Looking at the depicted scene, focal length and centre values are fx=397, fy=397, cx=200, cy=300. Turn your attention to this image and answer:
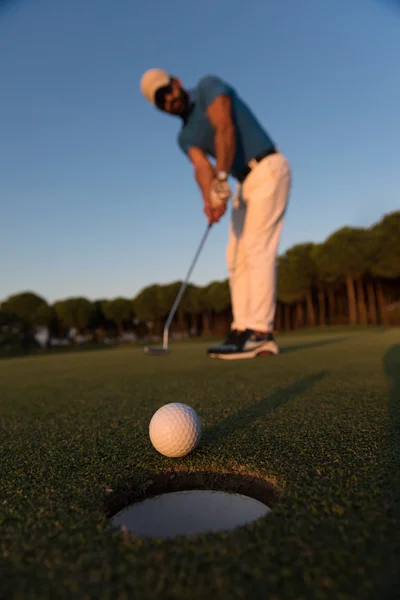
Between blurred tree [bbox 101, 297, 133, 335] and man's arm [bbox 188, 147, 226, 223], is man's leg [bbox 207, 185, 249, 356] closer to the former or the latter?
man's arm [bbox 188, 147, 226, 223]

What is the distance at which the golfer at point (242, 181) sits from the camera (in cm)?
424

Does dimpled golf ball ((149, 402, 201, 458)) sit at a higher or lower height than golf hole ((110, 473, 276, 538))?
higher

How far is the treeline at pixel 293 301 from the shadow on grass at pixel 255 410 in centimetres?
2398

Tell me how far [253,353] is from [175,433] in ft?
10.6

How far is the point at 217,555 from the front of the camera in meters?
0.76

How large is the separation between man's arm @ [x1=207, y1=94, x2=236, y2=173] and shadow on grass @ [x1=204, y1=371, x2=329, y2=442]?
253 cm

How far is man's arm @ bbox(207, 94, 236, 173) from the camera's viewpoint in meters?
4.17

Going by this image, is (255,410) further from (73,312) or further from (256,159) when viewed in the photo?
(73,312)

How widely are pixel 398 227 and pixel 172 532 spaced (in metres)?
27.5

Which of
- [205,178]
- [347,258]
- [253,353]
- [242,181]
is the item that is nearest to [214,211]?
[205,178]

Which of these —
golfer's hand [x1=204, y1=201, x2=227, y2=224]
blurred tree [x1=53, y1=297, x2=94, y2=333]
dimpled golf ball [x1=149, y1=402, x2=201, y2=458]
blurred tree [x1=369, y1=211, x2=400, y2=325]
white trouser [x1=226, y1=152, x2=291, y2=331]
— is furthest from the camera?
blurred tree [x1=53, y1=297, x2=94, y2=333]

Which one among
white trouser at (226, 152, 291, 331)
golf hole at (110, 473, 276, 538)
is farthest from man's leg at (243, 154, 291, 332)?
golf hole at (110, 473, 276, 538)

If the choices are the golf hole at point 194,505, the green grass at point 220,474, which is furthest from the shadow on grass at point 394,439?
the golf hole at point 194,505

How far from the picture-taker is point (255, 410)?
2025 mm
